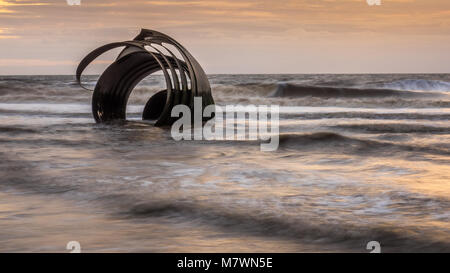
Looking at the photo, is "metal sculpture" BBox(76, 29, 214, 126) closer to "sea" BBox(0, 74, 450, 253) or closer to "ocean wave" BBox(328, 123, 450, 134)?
"sea" BBox(0, 74, 450, 253)

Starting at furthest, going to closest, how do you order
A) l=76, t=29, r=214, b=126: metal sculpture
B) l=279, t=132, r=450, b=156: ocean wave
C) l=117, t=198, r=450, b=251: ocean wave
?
1. l=76, t=29, r=214, b=126: metal sculpture
2. l=279, t=132, r=450, b=156: ocean wave
3. l=117, t=198, r=450, b=251: ocean wave

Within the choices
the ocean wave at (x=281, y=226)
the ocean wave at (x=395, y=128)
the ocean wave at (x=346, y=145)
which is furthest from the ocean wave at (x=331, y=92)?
the ocean wave at (x=281, y=226)

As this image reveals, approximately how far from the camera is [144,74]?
1460 centimetres

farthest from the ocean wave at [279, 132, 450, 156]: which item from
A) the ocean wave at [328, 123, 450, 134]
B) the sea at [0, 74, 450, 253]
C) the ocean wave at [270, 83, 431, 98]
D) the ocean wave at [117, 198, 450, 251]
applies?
the ocean wave at [270, 83, 431, 98]

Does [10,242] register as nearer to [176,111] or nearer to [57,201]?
[57,201]

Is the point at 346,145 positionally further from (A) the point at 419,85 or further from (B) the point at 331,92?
(A) the point at 419,85

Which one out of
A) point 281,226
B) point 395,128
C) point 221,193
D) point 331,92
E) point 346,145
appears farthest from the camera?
point 331,92

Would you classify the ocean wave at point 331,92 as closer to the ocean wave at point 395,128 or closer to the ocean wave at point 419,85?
the ocean wave at point 419,85

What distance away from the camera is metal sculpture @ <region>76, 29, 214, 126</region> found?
12.7m

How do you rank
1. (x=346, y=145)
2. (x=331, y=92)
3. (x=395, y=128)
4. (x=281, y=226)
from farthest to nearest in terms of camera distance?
(x=331, y=92) → (x=395, y=128) → (x=346, y=145) → (x=281, y=226)

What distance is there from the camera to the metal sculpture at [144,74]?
12.7m

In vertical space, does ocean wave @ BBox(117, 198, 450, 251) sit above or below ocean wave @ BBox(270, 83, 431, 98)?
above

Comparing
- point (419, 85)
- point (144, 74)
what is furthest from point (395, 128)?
point (419, 85)
